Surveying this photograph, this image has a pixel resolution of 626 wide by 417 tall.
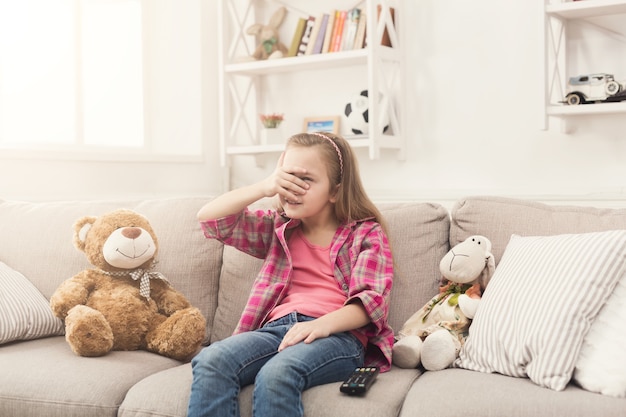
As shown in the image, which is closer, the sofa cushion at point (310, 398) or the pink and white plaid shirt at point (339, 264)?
the sofa cushion at point (310, 398)

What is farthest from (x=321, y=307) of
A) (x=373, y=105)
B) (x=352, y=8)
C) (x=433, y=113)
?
(x=352, y=8)

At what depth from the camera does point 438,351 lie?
69.9 inches

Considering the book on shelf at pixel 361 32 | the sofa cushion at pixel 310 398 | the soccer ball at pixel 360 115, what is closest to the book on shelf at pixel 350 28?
the book on shelf at pixel 361 32

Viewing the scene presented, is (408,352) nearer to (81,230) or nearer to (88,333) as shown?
(88,333)

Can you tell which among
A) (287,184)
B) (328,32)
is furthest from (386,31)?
(287,184)

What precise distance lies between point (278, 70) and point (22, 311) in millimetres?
2052

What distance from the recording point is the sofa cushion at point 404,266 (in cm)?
203

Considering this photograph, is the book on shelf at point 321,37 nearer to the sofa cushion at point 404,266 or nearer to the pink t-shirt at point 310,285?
the sofa cushion at point 404,266

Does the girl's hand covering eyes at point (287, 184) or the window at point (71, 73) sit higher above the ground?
the window at point (71, 73)

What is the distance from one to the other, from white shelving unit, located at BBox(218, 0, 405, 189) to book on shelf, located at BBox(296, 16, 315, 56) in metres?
0.08

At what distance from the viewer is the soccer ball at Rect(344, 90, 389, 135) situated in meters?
3.49

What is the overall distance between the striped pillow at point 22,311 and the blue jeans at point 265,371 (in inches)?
26.2

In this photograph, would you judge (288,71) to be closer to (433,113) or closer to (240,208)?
(433,113)

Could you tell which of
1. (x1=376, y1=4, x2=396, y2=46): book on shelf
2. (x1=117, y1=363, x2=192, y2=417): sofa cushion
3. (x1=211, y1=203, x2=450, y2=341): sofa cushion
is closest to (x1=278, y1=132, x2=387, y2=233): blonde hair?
(x1=211, y1=203, x2=450, y2=341): sofa cushion
